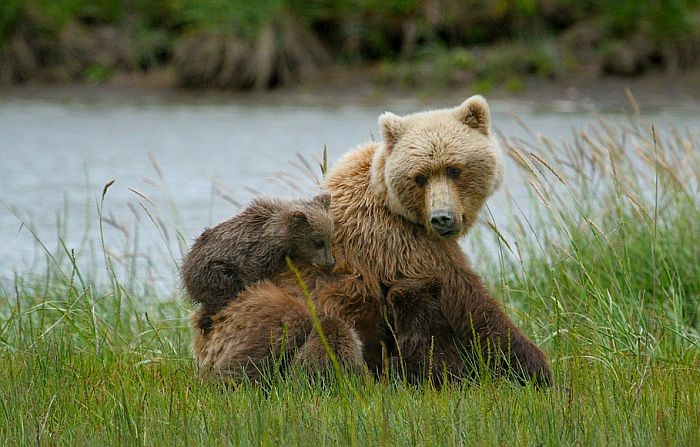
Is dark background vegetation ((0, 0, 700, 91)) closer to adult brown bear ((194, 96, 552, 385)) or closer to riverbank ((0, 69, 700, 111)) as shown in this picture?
riverbank ((0, 69, 700, 111))

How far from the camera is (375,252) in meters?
5.08

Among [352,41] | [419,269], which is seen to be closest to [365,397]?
[419,269]

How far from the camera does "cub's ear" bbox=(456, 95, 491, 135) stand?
5188 mm

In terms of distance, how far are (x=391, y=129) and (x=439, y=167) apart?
0.92ft

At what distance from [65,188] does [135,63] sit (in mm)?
9585

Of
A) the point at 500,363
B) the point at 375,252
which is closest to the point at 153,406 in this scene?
the point at 375,252

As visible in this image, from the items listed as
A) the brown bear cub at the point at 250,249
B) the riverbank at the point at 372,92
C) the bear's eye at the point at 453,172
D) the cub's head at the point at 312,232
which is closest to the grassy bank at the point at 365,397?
the brown bear cub at the point at 250,249

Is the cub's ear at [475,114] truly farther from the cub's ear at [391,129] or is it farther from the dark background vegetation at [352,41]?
the dark background vegetation at [352,41]

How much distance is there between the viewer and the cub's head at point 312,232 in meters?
4.89

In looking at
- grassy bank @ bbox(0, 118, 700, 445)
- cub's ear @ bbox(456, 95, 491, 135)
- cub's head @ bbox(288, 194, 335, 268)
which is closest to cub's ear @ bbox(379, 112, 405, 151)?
cub's ear @ bbox(456, 95, 491, 135)

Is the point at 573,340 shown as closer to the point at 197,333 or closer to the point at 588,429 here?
the point at 588,429

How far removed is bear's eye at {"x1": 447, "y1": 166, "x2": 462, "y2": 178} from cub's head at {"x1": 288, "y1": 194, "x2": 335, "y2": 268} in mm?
537

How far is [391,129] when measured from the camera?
5137 millimetres

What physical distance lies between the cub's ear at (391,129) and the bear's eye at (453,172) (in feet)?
0.91
